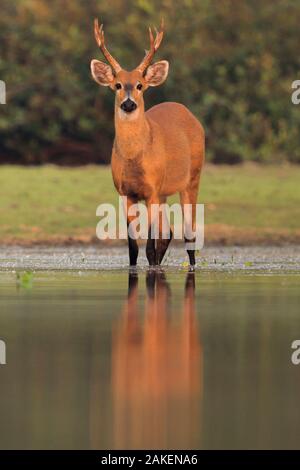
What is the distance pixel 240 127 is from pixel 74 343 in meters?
18.4

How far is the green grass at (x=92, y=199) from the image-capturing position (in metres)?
22.2

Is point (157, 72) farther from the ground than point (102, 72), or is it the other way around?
point (157, 72)

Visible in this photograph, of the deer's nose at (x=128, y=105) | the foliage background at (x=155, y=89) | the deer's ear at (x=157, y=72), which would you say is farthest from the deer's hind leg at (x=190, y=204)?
the foliage background at (x=155, y=89)

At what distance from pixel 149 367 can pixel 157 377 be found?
38cm

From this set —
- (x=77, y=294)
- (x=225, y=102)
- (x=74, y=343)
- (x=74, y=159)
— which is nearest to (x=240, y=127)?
(x=225, y=102)

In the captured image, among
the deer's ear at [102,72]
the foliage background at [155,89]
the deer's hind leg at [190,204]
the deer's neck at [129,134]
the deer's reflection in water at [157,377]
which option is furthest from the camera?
the foliage background at [155,89]

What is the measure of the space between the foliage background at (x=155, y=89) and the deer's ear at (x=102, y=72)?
1099 centimetres

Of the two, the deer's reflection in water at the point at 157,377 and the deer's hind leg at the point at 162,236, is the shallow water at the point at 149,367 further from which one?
the deer's hind leg at the point at 162,236

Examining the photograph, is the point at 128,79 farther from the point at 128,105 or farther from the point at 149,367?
the point at 149,367

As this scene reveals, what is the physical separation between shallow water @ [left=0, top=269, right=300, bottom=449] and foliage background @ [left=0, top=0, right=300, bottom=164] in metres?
13.7

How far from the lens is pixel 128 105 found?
52.7 feet

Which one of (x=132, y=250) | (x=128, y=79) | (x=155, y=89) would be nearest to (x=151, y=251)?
(x=132, y=250)

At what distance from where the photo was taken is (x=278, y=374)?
880 cm

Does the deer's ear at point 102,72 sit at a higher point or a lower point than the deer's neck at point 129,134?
higher
